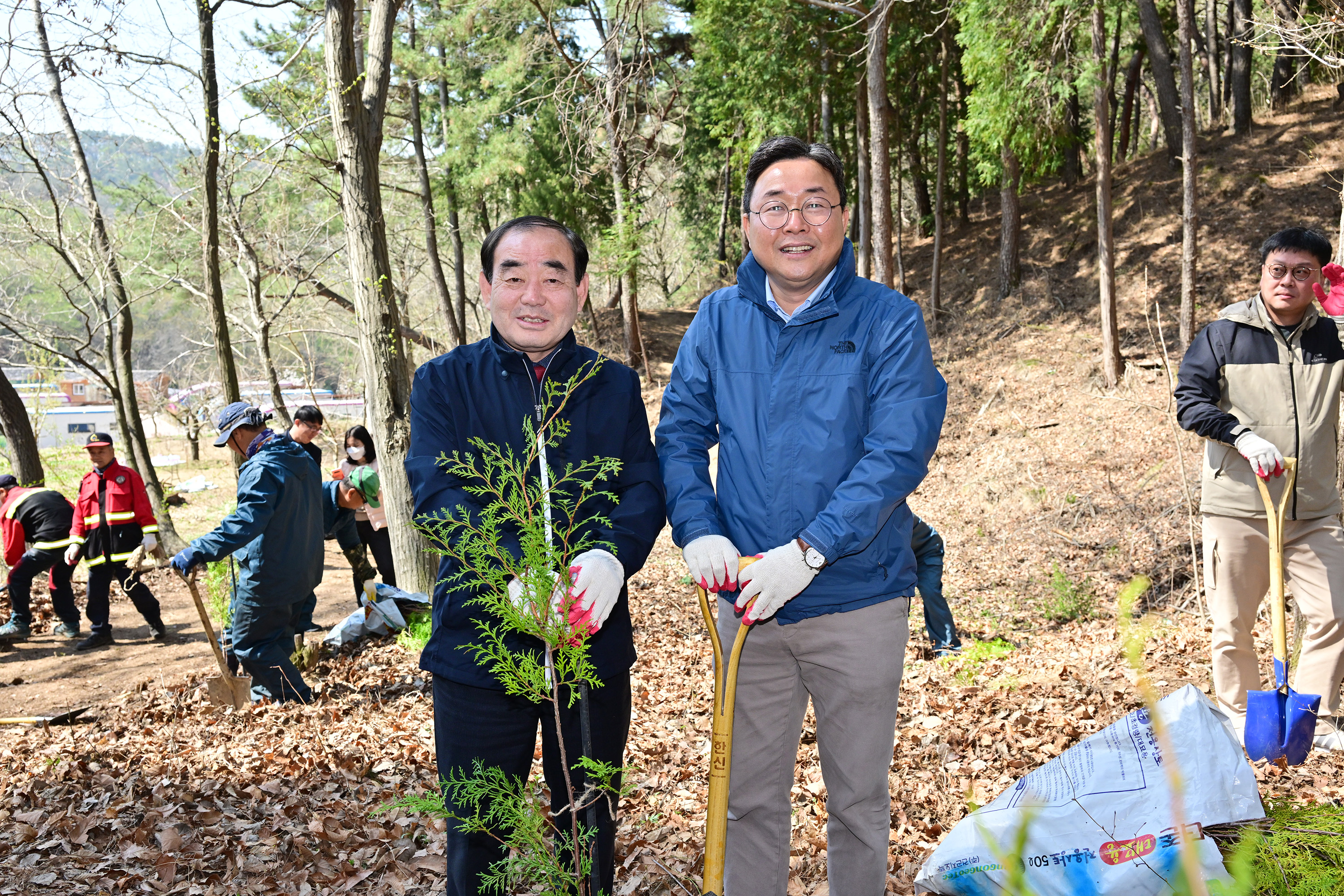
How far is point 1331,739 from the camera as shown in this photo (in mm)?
3908

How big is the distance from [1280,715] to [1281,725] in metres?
0.04

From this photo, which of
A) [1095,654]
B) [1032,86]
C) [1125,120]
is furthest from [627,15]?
[1125,120]

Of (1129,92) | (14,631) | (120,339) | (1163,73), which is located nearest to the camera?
(14,631)

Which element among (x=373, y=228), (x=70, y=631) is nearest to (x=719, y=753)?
(x=373, y=228)

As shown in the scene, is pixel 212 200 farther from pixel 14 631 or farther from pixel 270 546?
pixel 270 546

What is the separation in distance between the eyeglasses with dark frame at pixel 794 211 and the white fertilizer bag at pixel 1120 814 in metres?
1.67

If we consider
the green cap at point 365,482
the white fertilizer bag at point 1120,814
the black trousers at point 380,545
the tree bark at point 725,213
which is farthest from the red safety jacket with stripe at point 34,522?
the tree bark at point 725,213

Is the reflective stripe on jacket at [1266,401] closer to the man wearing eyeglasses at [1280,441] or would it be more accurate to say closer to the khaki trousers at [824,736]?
the man wearing eyeglasses at [1280,441]

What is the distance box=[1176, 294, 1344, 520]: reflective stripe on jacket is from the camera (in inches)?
151

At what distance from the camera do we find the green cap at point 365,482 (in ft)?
27.1

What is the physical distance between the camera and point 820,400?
7.72 ft

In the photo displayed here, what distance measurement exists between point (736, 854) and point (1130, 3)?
2302 centimetres

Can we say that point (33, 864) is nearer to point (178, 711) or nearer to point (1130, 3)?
point (178, 711)

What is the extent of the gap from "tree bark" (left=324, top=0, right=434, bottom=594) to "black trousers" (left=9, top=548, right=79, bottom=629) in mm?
3753
